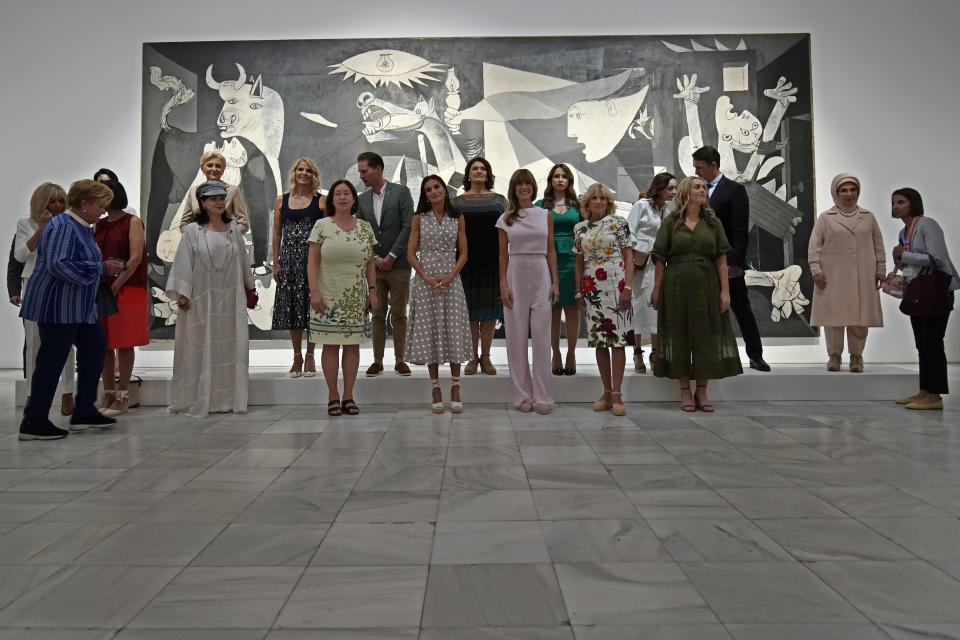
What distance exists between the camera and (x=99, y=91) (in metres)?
8.20

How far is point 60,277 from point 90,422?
0.98 meters

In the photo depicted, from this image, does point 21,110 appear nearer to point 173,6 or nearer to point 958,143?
point 173,6

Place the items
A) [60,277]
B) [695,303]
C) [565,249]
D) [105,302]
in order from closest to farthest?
[60,277]
[105,302]
[695,303]
[565,249]

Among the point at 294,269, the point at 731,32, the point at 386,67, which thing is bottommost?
the point at 294,269

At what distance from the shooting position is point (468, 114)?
8008mm

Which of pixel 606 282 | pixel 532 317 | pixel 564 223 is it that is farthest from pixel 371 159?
pixel 606 282

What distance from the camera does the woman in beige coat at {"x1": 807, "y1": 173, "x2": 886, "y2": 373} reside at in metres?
5.94

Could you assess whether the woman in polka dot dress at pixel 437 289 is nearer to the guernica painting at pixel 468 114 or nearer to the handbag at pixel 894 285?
the guernica painting at pixel 468 114

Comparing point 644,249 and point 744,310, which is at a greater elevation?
point 644,249

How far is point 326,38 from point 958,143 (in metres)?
6.94

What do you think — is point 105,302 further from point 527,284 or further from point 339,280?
point 527,284

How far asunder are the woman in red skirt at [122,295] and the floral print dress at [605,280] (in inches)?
123

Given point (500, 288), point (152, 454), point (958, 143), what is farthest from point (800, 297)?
point (152, 454)

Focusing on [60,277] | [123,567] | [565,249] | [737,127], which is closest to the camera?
[123,567]
